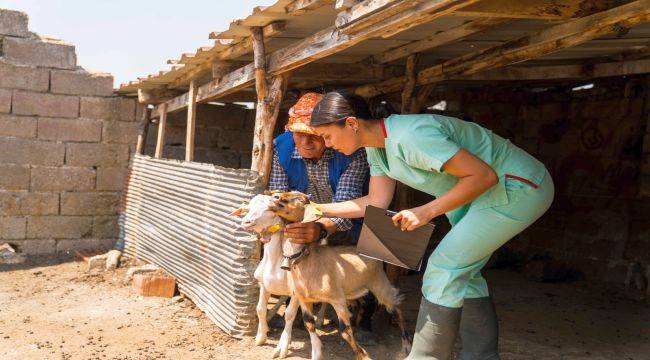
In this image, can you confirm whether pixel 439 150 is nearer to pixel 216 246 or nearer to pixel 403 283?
pixel 216 246

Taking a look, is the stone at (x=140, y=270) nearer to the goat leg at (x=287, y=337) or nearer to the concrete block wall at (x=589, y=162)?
the goat leg at (x=287, y=337)

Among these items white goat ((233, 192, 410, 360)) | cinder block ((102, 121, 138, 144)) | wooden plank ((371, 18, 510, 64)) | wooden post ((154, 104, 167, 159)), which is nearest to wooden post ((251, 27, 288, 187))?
white goat ((233, 192, 410, 360))

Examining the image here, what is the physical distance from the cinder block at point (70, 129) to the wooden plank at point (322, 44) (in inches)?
127

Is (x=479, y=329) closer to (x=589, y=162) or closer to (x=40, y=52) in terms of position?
(x=589, y=162)

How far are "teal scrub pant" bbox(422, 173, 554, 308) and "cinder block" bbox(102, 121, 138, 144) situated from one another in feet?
27.2

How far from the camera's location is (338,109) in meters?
3.74

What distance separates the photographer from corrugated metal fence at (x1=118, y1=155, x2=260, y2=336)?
6031 millimetres

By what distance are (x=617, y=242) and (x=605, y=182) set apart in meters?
0.81

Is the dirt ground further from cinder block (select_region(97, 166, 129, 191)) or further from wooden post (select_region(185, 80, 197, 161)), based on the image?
cinder block (select_region(97, 166, 129, 191))

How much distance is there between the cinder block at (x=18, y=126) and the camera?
33.7 feet

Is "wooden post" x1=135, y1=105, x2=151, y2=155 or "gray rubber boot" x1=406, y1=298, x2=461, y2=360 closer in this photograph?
"gray rubber boot" x1=406, y1=298, x2=461, y2=360

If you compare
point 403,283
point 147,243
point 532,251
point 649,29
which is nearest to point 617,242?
point 532,251

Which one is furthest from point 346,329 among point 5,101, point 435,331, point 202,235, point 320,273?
point 5,101

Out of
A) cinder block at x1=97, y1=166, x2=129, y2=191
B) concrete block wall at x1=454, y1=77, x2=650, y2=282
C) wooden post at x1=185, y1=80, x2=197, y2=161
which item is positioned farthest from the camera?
cinder block at x1=97, y1=166, x2=129, y2=191
